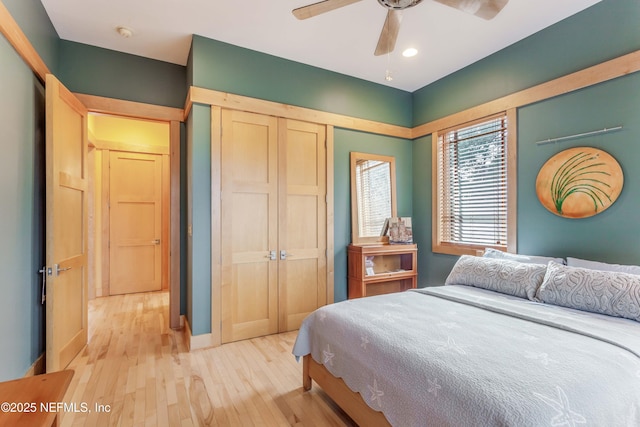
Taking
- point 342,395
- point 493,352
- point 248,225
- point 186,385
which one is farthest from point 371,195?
point 186,385

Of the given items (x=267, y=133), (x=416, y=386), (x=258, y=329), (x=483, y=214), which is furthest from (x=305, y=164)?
(x=416, y=386)

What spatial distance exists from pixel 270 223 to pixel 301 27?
1938 mm

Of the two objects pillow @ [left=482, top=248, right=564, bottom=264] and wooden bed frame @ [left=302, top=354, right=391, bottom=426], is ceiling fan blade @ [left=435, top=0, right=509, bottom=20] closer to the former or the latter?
pillow @ [left=482, top=248, right=564, bottom=264]

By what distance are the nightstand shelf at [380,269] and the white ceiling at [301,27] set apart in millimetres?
2188

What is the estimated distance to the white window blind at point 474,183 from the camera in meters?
3.25

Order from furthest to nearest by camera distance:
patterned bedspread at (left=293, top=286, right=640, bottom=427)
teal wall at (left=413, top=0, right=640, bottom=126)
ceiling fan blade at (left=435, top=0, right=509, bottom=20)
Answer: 1. teal wall at (left=413, top=0, right=640, bottom=126)
2. ceiling fan blade at (left=435, top=0, right=509, bottom=20)
3. patterned bedspread at (left=293, top=286, right=640, bottom=427)

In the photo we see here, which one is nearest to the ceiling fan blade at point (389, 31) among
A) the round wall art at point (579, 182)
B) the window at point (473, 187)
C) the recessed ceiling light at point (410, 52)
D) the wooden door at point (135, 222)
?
the recessed ceiling light at point (410, 52)

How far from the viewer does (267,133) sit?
3.29 m

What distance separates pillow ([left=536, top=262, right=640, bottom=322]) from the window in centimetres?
93

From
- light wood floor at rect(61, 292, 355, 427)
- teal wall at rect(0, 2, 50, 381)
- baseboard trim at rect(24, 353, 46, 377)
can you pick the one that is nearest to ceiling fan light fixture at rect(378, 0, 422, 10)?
teal wall at rect(0, 2, 50, 381)

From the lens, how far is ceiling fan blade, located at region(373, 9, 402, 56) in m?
2.04

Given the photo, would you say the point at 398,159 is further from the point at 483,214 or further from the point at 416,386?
the point at 416,386

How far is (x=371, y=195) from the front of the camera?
3914mm

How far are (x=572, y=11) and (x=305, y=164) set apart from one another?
2.76 meters
